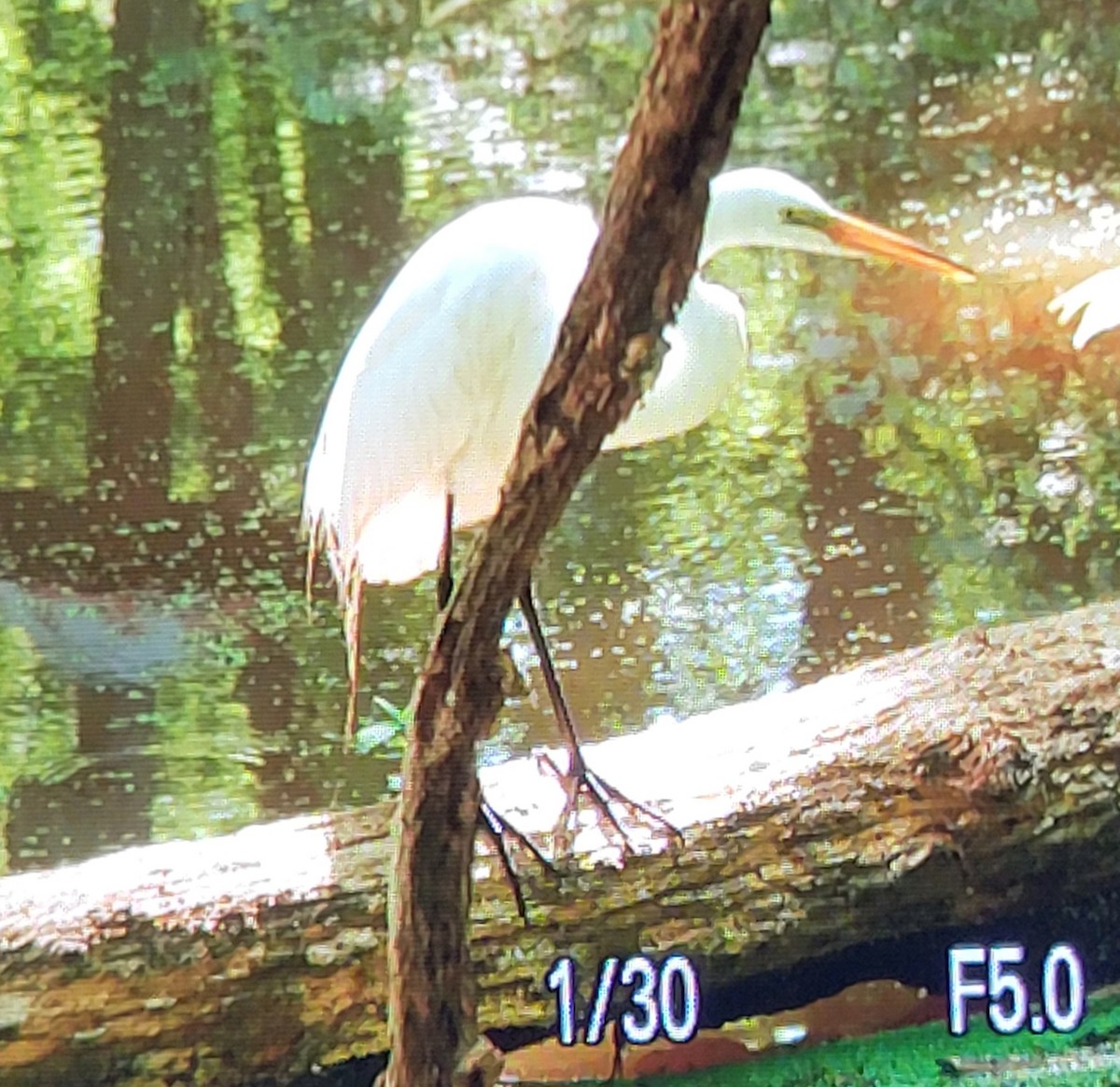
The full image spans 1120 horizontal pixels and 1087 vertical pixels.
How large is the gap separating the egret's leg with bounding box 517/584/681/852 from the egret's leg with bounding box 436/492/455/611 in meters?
0.09

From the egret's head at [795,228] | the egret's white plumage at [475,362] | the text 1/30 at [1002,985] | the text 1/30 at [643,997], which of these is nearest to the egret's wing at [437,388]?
the egret's white plumage at [475,362]

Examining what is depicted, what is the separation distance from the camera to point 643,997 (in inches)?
38.5

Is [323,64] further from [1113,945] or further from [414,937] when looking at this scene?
[1113,945]

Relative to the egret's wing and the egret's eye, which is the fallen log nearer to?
the egret's wing

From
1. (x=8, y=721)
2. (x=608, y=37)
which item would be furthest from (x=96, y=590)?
(x=608, y=37)

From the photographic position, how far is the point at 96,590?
1016mm

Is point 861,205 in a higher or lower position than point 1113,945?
higher

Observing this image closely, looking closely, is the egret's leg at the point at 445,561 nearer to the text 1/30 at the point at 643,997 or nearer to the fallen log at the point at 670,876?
the fallen log at the point at 670,876

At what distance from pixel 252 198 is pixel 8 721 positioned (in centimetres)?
46

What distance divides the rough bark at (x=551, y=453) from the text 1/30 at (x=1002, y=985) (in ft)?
1.22

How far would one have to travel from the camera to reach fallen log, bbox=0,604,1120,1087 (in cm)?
98

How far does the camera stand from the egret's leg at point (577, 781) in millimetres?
993

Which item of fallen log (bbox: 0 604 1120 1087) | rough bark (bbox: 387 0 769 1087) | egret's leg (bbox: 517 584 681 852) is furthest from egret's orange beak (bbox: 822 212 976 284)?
egret's leg (bbox: 517 584 681 852)

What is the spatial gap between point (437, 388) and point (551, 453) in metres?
0.12
